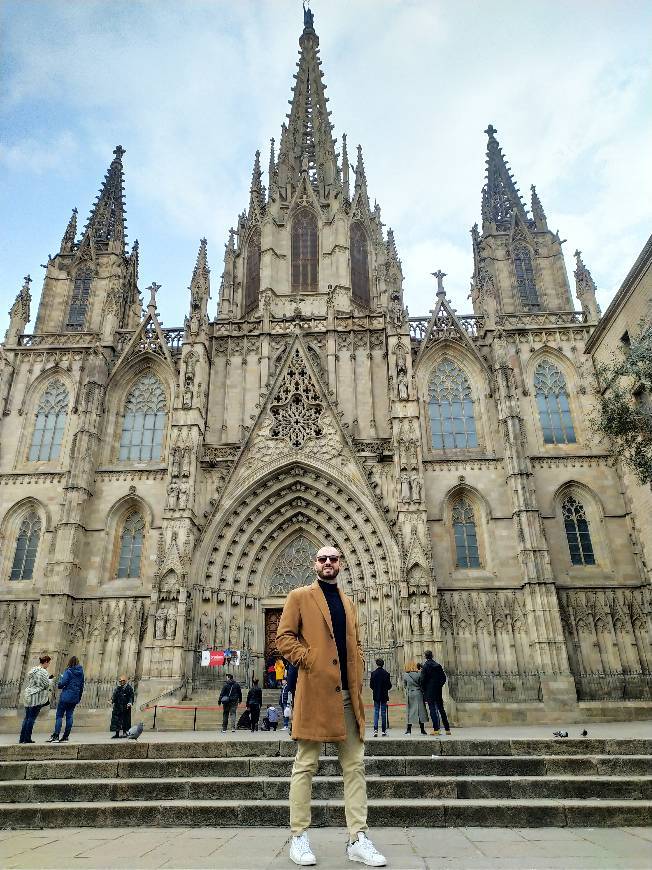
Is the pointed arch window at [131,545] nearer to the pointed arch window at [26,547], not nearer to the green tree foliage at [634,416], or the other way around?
the pointed arch window at [26,547]

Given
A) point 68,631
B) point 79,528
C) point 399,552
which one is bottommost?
point 68,631

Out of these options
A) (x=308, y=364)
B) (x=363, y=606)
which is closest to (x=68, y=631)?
(x=363, y=606)

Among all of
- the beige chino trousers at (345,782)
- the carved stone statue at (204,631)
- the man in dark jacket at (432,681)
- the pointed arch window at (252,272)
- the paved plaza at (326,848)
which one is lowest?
the paved plaza at (326,848)

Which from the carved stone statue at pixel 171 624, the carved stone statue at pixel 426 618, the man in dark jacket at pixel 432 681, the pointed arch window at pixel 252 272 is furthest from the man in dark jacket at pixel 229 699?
the pointed arch window at pixel 252 272

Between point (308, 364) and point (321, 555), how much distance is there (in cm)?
2079

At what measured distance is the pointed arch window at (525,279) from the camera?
96.2 feet

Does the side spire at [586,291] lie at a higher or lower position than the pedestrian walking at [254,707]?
higher

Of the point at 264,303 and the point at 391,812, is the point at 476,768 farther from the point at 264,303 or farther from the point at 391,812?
the point at 264,303

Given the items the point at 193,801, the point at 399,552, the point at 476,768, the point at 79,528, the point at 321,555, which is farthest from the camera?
the point at 79,528

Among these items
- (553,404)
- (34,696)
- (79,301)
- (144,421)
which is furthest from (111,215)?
(34,696)

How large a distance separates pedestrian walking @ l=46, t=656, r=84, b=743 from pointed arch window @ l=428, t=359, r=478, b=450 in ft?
54.8

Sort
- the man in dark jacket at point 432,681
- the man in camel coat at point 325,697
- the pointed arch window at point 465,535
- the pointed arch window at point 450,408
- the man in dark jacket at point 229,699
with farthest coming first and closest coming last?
the pointed arch window at point 450,408, the pointed arch window at point 465,535, the man in dark jacket at point 229,699, the man in dark jacket at point 432,681, the man in camel coat at point 325,697

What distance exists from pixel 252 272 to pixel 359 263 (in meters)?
5.82

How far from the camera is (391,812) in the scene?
5863 mm
